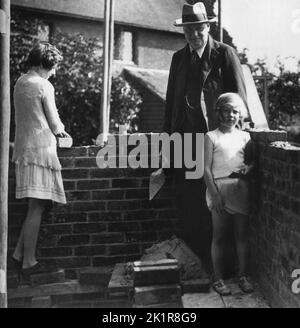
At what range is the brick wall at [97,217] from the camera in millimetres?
3982

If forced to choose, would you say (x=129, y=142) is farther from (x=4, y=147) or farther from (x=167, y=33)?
(x=167, y=33)

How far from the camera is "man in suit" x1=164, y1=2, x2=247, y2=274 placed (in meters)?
3.74

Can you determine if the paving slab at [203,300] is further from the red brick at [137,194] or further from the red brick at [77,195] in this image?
the red brick at [77,195]

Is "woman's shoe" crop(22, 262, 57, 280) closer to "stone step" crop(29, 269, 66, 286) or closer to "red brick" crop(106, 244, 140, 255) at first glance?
"stone step" crop(29, 269, 66, 286)

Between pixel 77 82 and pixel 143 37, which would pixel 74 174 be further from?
pixel 143 37

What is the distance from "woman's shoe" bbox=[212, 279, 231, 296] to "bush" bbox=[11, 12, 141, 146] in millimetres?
9803

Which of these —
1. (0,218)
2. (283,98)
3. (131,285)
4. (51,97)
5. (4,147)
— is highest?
(283,98)

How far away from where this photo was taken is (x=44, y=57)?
361 cm

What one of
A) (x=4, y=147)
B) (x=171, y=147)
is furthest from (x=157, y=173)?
(x=4, y=147)

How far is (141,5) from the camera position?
65.3 feet

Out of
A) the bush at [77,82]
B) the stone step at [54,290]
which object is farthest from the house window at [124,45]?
the stone step at [54,290]


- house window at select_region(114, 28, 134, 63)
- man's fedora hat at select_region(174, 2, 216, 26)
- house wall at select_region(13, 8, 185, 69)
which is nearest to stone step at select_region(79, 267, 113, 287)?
man's fedora hat at select_region(174, 2, 216, 26)

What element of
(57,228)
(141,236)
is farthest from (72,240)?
(141,236)

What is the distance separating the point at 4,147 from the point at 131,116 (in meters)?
12.1
